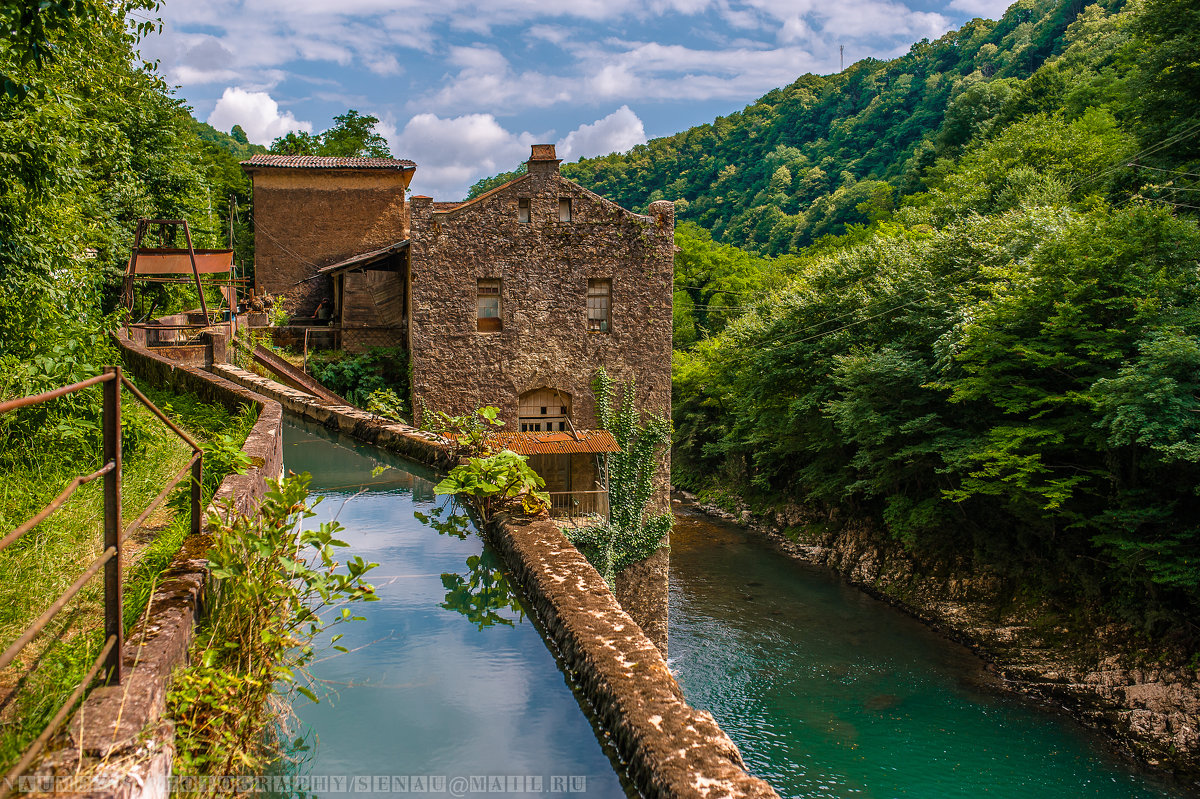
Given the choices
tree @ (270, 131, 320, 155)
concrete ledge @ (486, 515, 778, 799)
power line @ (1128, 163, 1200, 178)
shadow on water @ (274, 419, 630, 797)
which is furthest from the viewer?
tree @ (270, 131, 320, 155)

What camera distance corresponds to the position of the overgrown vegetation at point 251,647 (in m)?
2.22

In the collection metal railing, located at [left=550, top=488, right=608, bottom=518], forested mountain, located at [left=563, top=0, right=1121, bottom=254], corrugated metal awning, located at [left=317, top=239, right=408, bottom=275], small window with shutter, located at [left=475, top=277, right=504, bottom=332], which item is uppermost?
forested mountain, located at [left=563, top=0, right=1121, bottom=254]

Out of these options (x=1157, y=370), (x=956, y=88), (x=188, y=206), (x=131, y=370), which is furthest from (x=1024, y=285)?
(x=956, y=88)

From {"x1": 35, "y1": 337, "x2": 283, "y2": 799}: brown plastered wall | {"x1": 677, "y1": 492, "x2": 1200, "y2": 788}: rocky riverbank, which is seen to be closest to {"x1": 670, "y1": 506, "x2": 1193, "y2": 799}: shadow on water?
{"x1": 677, "y1": 492, "x2": 1200, "y2": 788}: rocky riverbank

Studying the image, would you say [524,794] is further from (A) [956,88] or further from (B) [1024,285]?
(A) [956,88]

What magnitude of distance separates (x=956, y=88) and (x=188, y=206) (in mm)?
55991

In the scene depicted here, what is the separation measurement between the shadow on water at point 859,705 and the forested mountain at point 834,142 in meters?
32.9

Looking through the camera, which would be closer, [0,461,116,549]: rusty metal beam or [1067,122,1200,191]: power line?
[0,461,116,549]: rusty metal beam

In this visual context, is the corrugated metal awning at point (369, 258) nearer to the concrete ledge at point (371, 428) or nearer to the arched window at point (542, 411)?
the arched window at point (542, 411)

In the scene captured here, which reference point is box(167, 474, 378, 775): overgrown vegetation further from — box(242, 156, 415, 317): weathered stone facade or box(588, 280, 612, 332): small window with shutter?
box(242, 156, 415, 317): weathered stone facade

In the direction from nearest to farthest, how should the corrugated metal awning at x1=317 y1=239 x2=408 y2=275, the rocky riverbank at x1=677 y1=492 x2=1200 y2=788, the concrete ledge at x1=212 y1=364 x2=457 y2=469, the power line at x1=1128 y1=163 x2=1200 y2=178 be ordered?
the concrete ledge at x1=212 y1=364 x2=457 y2=469, the rocky riverbank at x1=677 y1=492 x2=1200 y2=788, the power line at x1=1128 y1=163 x2=1200 y2=178, the corrugated metal awning at x1=317 y1=239 x2=408 y2=275

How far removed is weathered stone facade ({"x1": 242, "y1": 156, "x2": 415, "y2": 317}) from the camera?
78.7 feet

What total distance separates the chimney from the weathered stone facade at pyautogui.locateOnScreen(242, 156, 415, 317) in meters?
8.31

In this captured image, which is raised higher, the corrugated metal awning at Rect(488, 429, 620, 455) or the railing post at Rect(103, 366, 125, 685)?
the railing post at Rect(103, 366, 125, 685)
